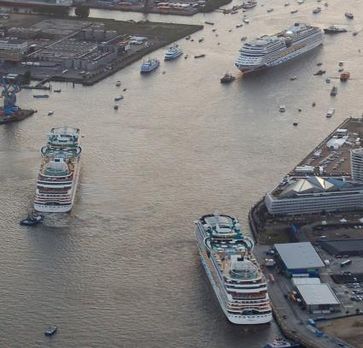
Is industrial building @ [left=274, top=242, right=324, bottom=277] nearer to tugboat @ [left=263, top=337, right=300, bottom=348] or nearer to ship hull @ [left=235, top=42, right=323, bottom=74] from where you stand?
tugboat @ [left=263, top=337, right=300, bottom=348]

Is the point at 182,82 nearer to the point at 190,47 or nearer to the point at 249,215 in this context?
the point at 190,47

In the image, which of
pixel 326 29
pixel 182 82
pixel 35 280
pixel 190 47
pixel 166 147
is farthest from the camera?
pixel 326 29

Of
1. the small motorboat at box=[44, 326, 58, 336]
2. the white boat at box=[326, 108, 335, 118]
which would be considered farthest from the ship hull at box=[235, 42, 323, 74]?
the small motorboat at box=[44, 326, 58, 336]

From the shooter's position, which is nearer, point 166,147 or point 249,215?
point 249,215

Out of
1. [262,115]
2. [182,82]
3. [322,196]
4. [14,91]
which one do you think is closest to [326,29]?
[182,82]

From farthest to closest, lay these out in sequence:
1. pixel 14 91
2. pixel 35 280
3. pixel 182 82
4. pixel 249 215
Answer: pixel 182 82, pixel 14 91, pixel 249 215, pixel 35 280

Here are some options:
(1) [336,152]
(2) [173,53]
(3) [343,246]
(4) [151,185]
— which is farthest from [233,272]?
(2) [173,53]

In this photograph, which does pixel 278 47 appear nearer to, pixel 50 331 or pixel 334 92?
pixel 334 92
